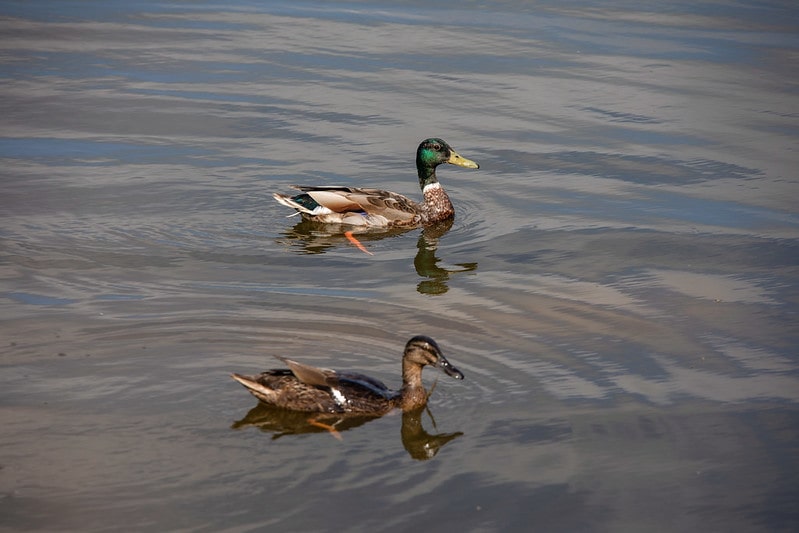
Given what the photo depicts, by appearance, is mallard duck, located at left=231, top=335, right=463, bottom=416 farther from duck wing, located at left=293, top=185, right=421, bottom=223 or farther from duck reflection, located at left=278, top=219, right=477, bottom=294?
duck wing, located at left=293, top=185, right=421, bottom=223

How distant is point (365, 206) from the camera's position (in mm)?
14016

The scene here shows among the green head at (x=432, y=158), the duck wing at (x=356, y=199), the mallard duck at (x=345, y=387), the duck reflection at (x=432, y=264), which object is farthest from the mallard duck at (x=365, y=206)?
the mallard duck at (x=345, y=387)

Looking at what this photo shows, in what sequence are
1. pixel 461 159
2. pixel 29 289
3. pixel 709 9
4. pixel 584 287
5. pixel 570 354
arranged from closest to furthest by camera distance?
1. pixel 570 354
2. pixel 29 289
3. pixel 584 287
4. pixel 461 159
5. pixel 709 9

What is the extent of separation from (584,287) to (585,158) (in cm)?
487

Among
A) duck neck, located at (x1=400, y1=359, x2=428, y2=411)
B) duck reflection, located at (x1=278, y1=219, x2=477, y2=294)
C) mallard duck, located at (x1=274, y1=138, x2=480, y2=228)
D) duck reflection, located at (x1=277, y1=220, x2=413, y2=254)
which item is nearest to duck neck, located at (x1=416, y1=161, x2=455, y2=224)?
mallard duck, located at (x1=274, y1=138, x2=480, y2=228)

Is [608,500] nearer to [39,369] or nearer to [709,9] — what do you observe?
[39,369]

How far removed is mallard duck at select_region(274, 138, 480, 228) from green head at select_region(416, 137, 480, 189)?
1.60 feet

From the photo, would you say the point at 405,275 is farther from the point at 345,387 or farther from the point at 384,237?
the point at 345,387

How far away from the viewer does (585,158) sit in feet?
54.0

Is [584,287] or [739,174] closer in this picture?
[584,287]

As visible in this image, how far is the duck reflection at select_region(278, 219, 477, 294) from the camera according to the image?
12.4m

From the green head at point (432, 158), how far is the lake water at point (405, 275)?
0.57 m

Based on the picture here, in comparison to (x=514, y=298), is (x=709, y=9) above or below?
above

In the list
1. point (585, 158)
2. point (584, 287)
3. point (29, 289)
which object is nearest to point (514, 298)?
point (584, 287)
